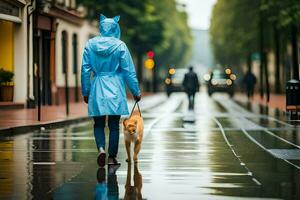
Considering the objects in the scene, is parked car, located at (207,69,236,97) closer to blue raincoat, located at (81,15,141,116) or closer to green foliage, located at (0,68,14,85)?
green foliage, located at (0,68,14,85)

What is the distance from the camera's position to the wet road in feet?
33.5

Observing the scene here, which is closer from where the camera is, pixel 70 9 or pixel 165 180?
pixel 165 180

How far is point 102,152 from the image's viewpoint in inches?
523

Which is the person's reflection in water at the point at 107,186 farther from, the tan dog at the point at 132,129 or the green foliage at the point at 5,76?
the green foliage at the point at 5,76

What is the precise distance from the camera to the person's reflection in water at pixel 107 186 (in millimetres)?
9852

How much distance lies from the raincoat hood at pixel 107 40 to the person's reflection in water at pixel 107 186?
176 centimetres

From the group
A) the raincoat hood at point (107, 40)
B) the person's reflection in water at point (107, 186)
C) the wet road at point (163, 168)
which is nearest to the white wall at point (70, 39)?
the wet road at point (163, 168)

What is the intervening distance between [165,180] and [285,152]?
5205 mm

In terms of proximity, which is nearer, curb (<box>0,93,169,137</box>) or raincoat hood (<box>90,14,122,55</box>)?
raincoat hood (<box>90,14,122,55</box>)

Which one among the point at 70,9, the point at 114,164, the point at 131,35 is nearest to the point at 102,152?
the point at 114,164

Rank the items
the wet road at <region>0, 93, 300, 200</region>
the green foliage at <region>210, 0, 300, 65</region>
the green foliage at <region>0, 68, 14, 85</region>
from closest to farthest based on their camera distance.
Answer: the wet road at <region>0, 93, 300, 200</region> → the green foliage at <region>0, 68, 14, 85</region> → the green foliage at <region>210, 0, 300, 65</region>

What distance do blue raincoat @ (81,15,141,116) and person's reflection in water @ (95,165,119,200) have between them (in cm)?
99

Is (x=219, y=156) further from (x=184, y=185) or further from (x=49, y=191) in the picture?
(x=49, y=191)

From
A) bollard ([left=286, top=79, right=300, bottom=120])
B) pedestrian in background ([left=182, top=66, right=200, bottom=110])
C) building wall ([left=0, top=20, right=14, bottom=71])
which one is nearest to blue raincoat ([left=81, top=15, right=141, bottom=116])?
bollard ([left=286, top=79, right=300, bottom=120])
